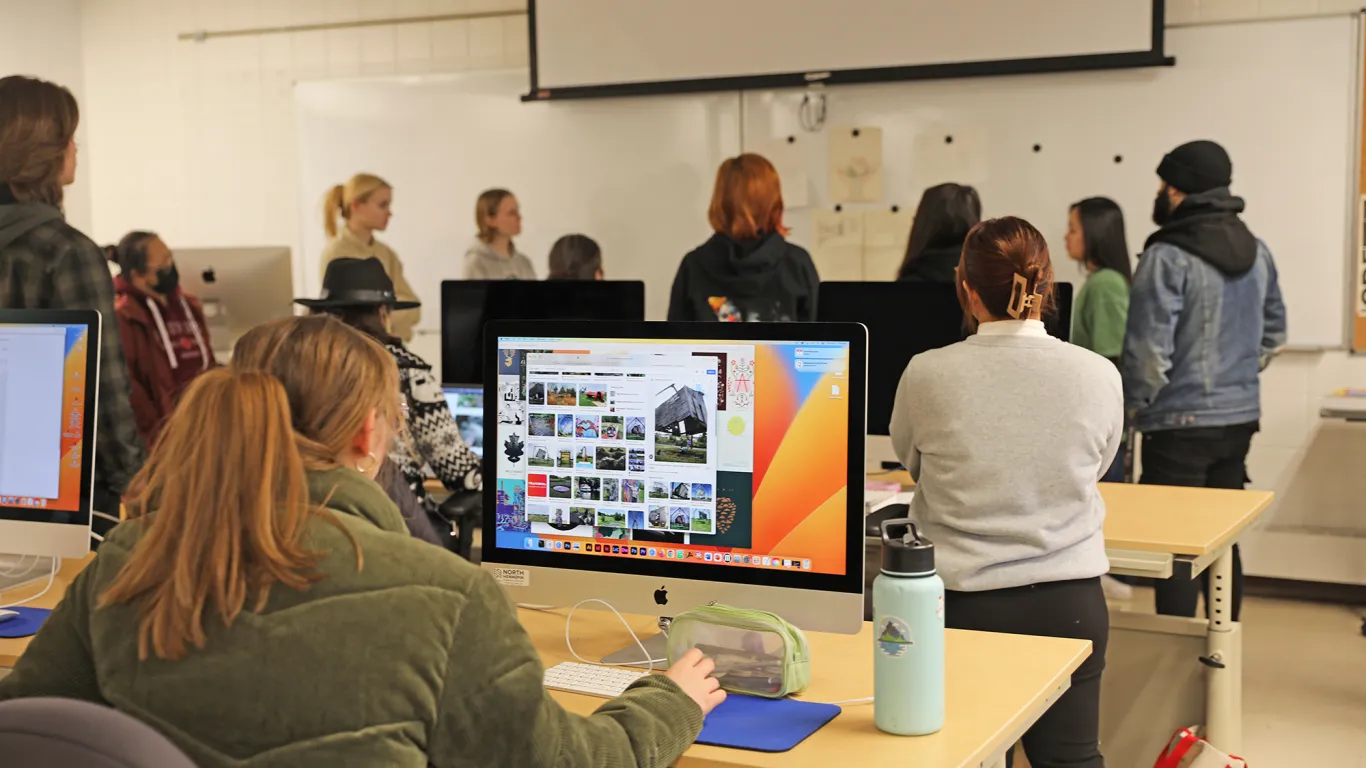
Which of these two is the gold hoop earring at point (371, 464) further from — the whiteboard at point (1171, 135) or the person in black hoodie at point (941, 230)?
the whiteboard at point (1171, 135)

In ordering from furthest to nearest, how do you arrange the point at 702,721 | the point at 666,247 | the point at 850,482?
the point at 666,247, the point at 850,482, the point at 702,721

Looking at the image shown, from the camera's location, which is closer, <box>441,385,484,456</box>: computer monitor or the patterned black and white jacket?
the patterned black and white jacket

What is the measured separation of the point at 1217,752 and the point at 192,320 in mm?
3832

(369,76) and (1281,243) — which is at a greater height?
(369,76)

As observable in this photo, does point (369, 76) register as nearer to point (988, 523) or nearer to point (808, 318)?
point (808, 318)

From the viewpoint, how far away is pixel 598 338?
1.79 m

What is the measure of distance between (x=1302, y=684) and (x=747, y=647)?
286 centimetres

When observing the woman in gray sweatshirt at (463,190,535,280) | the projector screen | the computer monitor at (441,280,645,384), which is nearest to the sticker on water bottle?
the computer monitor at (441,280,645,384)

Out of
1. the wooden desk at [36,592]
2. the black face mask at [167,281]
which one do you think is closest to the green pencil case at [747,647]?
the wooden desk at [36,592]

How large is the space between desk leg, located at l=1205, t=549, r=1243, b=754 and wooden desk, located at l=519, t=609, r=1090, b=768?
1002 mm

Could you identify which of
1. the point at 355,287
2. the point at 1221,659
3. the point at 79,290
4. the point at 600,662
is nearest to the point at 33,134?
the point at 79,290

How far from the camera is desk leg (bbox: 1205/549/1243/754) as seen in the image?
2701 mm

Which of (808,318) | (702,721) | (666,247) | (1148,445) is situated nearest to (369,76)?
(666,247)

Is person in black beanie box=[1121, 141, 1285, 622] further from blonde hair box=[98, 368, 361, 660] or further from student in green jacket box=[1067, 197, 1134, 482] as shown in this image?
blonde hair box=[98, 368, 361, 660]
